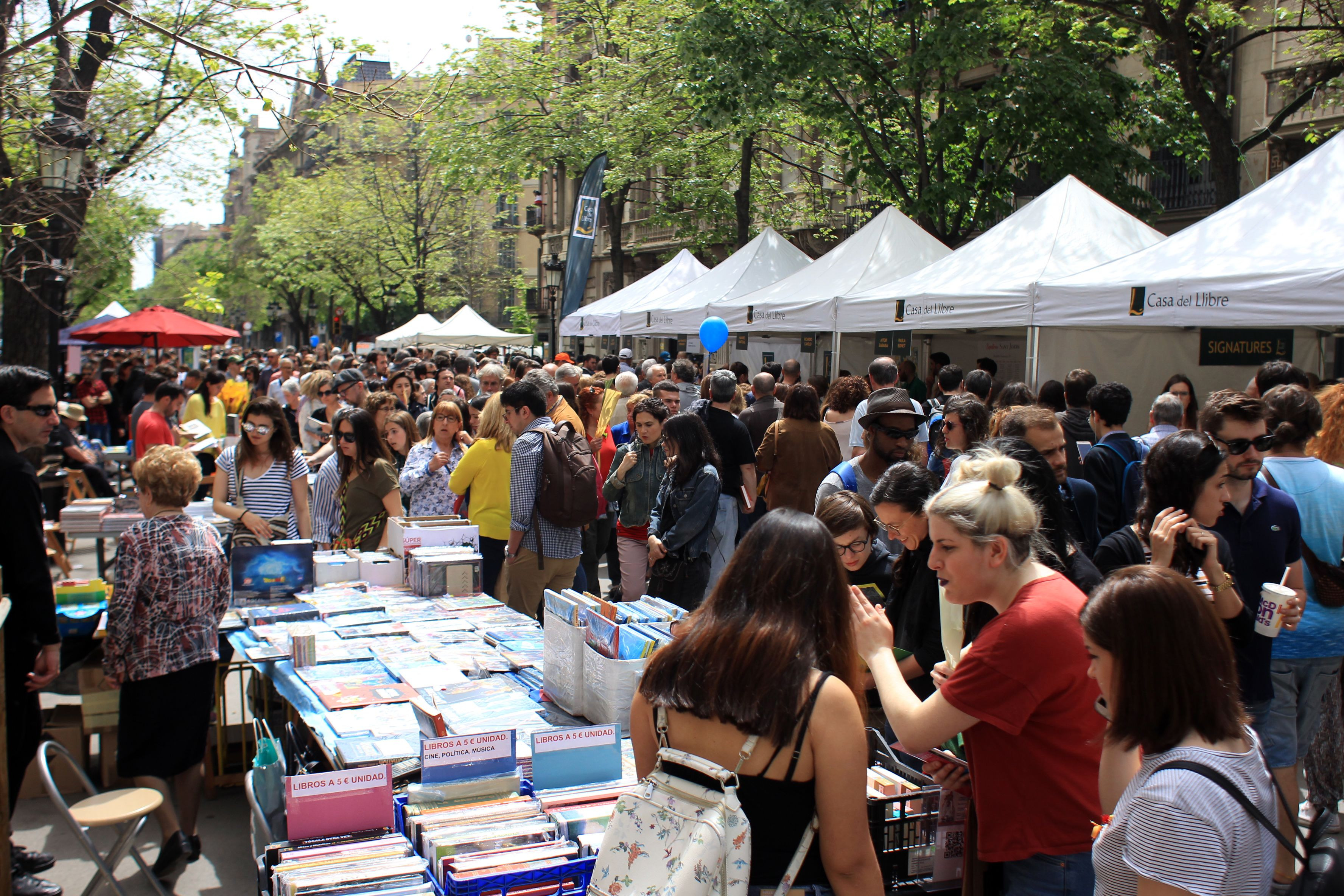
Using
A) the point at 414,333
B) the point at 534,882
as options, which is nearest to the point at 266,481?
the point at 534,882

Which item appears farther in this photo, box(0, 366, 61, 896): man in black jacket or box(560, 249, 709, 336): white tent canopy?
box(560, 249, 709, 336): white tent canopy

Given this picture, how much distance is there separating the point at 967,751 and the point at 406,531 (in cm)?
421

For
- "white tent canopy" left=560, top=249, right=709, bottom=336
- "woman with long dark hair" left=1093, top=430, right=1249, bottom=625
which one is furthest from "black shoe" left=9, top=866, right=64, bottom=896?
"white tent canopy" left=560, top=249, right=709, bottom=336

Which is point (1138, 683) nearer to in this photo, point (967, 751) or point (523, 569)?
point (967, 751)

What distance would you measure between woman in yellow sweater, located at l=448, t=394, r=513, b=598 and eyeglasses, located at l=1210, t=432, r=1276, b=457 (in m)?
4.05

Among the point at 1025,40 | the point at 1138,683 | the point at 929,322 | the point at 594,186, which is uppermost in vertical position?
the point at 1025,40

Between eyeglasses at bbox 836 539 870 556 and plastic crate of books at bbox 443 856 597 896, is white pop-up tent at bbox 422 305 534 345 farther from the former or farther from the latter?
plastic crate of books at bbox 443 856 597 896

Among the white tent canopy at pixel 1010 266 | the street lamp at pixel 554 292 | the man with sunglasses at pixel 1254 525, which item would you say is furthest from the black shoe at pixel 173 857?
the street lamp at pixel 554 292

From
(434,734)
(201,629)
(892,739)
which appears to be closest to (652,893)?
(434,734)

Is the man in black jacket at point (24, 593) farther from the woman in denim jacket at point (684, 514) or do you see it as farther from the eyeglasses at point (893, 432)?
the eyeglasses at point (893, 432)

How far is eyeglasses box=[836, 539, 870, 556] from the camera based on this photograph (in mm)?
4203

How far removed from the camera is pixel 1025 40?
1552cm

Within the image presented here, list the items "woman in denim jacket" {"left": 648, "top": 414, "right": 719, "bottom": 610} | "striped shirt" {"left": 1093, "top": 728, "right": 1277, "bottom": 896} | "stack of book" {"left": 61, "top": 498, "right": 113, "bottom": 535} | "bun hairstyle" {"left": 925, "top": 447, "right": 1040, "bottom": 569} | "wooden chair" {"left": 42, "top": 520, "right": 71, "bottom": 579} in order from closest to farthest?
"striped shirt" {"left": 1093, "top": 728, "right": 1277, "bottom": 896} → "bun hairstyle" {"left": 925, "top": 447, "right": 1040, "bottom": 569} → "woman in denim jacket" {"left": 648, "top": 414, "right": 719, "bottom": 610} → "stack of book" {"left": 61, "top": 498, "right": 113, "bottom": 535} → "wooden chair" {"left": 42, "top": 520, "right": 71, "bottom": 579}

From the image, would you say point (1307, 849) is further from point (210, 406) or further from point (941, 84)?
point (941, 84)
